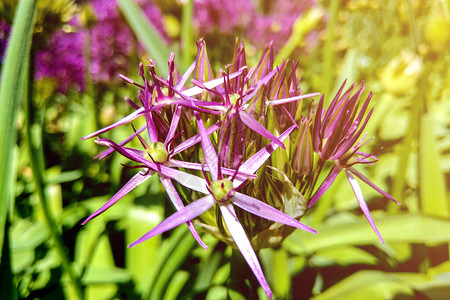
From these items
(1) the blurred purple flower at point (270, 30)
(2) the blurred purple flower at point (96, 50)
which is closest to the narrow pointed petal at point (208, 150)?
(2) the blurred purple flower at point (96, 50)

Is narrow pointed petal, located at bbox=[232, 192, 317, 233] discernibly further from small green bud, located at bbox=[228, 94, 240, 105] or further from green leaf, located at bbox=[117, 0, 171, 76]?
green leaf, located at bbox=[117, 0, 171, 76]

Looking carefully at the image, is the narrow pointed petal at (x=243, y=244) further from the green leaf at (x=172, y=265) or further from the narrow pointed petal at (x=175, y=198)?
the green leaf at (x=172, y=265)

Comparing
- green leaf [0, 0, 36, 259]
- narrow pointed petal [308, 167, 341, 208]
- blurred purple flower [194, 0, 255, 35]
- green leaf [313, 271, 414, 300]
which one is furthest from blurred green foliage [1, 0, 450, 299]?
blurred purple flower [194, 0, 255, 35]

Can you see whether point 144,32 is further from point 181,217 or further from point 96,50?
point 96,50

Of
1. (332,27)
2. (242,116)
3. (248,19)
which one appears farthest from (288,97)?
(248,19)

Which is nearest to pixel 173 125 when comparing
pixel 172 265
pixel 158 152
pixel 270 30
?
pixel 158 152

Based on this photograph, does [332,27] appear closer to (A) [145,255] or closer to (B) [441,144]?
(B) [441,144]
